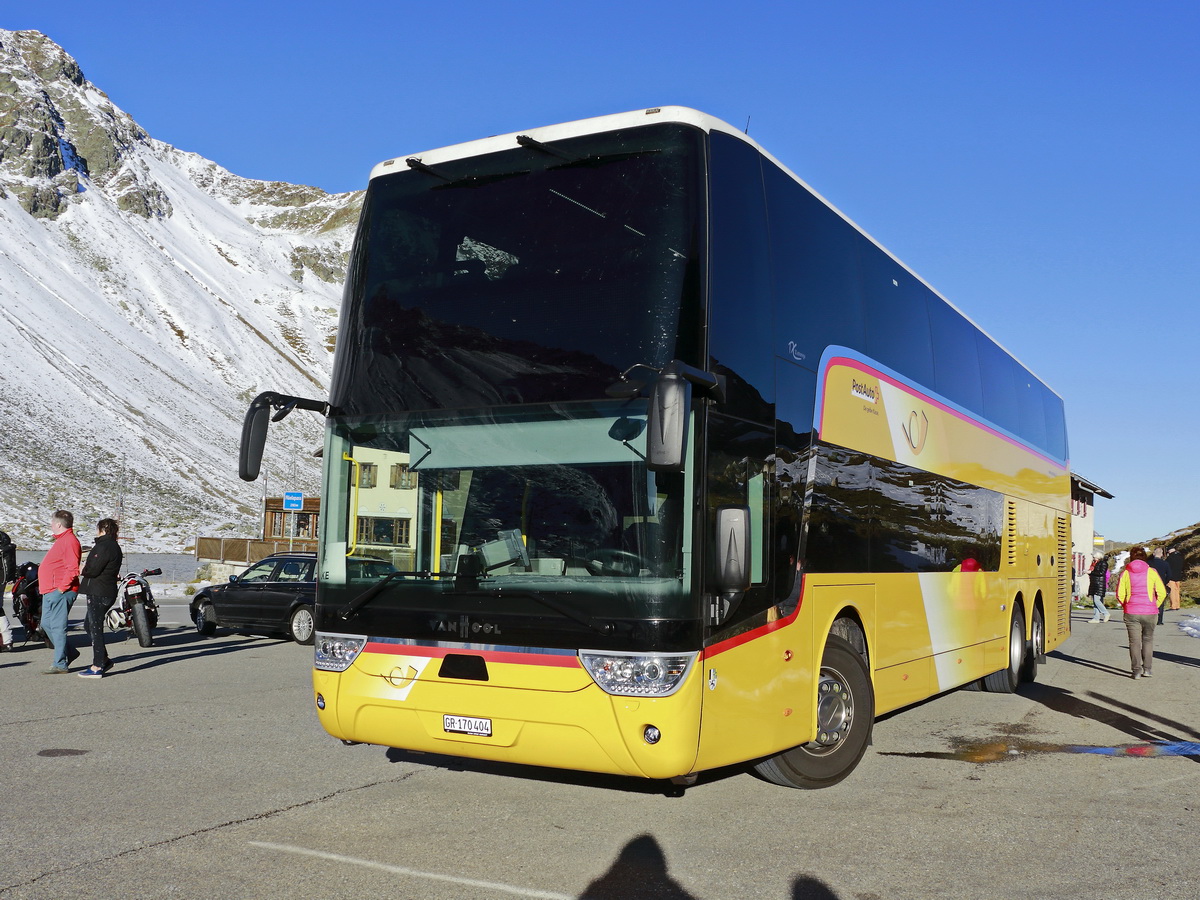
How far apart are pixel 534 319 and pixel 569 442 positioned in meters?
0.76

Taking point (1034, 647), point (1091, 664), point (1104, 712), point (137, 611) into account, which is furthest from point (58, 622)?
point (1091, 664)

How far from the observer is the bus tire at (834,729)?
24.1ft

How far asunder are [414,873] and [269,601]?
13.4m

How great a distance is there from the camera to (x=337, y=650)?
6781 millimetres

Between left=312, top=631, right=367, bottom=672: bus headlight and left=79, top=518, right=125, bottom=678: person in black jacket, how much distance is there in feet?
Result: 21.2

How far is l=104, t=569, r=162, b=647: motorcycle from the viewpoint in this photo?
Answer: 1648 centimetres

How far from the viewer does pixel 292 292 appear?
193375 millimetres

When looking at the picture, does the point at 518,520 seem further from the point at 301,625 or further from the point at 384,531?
the point at 301,625

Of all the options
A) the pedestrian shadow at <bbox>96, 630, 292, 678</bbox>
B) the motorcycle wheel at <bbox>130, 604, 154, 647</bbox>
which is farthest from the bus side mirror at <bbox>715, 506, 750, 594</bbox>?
the motorcycle wheel at <bbox>130, 604, 154, 647</bbox>

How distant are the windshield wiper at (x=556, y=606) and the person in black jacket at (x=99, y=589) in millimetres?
7621

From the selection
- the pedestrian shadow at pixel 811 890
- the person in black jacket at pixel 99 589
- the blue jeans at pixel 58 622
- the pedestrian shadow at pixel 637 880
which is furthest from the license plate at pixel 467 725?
the blue jeans at pixel 58 622

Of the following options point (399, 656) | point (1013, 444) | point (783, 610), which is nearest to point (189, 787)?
point (399, 656)

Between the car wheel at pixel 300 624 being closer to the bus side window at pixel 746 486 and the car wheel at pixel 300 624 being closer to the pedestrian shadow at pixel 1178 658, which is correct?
the bus side window at pixel 746 486

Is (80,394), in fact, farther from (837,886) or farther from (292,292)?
(837,886)
